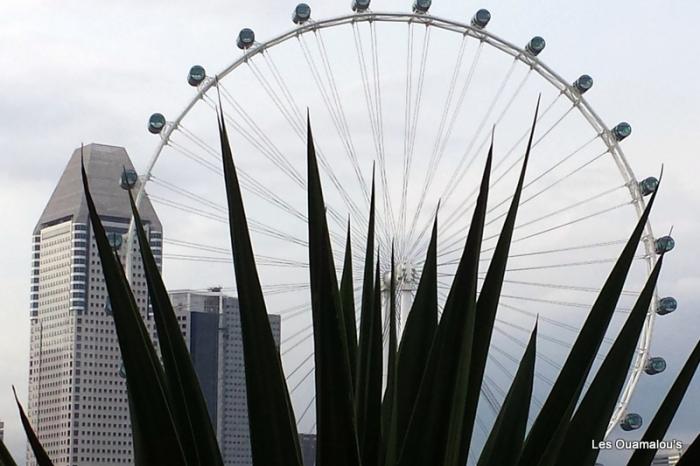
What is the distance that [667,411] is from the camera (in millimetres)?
1970

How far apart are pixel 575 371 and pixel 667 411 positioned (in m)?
0.14

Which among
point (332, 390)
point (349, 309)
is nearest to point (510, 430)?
point (332, 390)

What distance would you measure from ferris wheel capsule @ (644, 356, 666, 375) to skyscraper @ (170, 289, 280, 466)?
17.9 meters

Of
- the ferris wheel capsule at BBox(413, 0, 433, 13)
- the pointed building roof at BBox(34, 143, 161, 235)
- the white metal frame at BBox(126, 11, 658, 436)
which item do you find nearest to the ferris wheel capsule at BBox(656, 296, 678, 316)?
the white metal frame at BBox(126, 11, 658, 436)

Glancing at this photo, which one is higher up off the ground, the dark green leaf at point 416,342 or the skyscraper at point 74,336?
the skyscraper at point 74,336

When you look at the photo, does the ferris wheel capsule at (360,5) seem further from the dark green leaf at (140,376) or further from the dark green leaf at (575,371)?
the dark green leaf at (140,376)

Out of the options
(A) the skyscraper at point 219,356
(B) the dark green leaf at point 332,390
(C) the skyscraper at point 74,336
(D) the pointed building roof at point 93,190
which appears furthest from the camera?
(C) the skyscraper at point 74,336

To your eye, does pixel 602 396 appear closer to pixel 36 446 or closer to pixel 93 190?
pixel 36 446

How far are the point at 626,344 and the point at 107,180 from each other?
5000 centimetres

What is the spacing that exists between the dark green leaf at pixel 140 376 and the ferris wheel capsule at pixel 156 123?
49.1ft

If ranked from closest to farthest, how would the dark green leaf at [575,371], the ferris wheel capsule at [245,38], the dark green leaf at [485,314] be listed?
the dark green leaf at [485,314] < the dark green leaf at [575,371] < the ferris wheel capsule at [245,38]

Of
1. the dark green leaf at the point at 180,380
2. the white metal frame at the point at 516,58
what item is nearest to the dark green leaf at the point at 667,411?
the dark green leaf at the point at 180,380

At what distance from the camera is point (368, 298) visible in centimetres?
231

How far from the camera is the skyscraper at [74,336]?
167 ft
